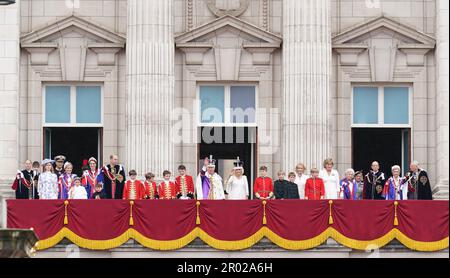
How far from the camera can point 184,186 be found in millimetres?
75688

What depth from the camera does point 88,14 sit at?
84500 mm

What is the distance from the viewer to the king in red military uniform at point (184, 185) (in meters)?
75.6

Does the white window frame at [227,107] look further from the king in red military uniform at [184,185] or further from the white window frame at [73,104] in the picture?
the king in red military uniform at [184,185]

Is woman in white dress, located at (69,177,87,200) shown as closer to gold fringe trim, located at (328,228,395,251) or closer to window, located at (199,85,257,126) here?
gold fringe trim, located at (328,228,395,251)

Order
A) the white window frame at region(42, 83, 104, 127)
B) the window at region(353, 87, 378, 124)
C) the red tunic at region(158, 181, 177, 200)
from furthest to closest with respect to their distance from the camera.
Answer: the window at region(353, 87, 378, 124) < the white window frame at region(42, 83, 104, 127) < the red tunic at region(158, 181, 177, 200)

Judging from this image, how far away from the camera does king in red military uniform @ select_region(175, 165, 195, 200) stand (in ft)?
248

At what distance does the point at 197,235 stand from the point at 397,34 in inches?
598

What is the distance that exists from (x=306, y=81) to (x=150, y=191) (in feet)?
32.4

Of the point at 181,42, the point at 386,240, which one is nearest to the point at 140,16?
the point at 181,42

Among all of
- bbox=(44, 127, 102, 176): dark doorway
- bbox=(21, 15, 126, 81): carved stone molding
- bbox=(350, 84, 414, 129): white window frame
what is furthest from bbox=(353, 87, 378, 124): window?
bbox=(44, 127, 102, 176): dark doorway

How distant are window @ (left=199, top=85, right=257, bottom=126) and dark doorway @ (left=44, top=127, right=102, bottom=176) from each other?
4334mm

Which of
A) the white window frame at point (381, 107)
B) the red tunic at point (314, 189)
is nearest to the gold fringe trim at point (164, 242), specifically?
the red tunic at point (314, 189)
